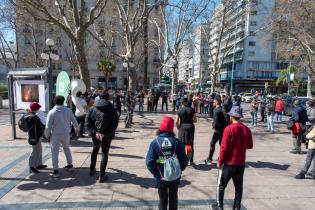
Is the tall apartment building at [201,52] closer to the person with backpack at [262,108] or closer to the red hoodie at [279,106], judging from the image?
the person with backpack at [262,108]

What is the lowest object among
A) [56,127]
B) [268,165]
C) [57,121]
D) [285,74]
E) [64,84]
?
[268,165]

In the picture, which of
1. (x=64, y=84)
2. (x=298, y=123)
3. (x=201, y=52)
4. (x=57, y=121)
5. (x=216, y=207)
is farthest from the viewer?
(x=201, y=52)

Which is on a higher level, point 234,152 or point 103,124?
point 103,124

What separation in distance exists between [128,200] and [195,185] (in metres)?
1.46

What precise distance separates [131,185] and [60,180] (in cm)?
147

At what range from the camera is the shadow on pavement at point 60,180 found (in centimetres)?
551

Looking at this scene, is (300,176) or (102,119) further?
(300,176)

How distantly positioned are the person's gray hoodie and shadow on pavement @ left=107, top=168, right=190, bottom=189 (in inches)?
53.7

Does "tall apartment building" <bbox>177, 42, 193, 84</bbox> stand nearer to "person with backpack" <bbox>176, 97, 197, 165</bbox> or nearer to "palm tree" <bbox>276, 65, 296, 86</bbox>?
"palm tree" <bbox>276, 65, 296, 86</bbox>

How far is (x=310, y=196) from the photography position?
527 centimetres


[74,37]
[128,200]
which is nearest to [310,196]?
[128,200]

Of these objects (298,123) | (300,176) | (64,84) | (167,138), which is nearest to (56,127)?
(167,138)

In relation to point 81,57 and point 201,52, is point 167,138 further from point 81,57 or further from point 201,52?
point 201,52

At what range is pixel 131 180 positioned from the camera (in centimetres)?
590
